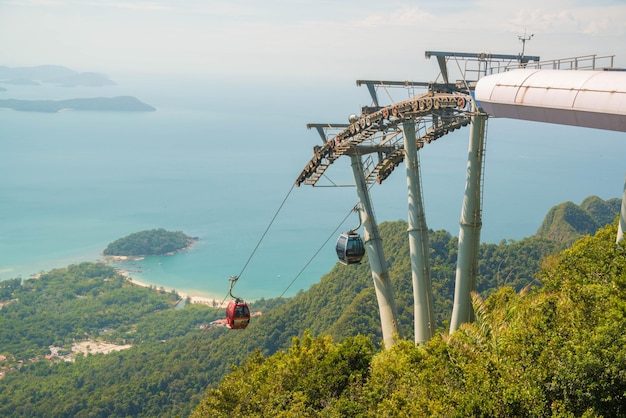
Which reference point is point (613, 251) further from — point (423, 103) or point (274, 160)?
point (274, 160)

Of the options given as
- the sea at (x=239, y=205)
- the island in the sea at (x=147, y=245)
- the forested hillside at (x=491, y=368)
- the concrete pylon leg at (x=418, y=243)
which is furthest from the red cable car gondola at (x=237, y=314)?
the island in the sea at (x=147, y=245)

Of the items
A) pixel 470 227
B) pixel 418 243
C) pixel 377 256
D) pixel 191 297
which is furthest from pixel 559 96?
pixel 191 297

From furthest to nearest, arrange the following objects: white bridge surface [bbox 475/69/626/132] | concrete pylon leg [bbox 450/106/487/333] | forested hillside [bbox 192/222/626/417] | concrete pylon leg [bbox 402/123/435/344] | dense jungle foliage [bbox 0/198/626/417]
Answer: concrete pylon leg [bbox 402/123/435/344] < concrete pylon leg [bbox 450/106/487/333] < dense jungle foliage [bbox 0/198/626/417] < white bridge surface [bbox 475/69/626/132] < forested hillside [bbox 192/222/626/417]

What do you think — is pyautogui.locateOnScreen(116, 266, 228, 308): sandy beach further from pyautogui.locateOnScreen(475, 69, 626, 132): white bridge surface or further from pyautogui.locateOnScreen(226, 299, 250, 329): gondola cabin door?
pyautogui.locateOnScreen(475, 69, 626, 132): white bridge surface

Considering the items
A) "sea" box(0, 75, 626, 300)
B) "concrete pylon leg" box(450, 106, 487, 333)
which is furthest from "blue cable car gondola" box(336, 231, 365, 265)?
"sea" box(0, 75, 626, 300)

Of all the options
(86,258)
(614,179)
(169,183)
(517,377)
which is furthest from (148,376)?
(614,179)

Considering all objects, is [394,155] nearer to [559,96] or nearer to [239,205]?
[559,96]
